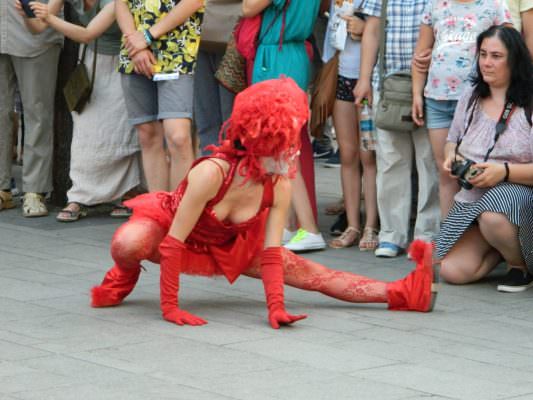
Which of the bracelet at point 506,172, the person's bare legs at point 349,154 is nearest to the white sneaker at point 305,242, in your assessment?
the person's bare legs at point 349,154

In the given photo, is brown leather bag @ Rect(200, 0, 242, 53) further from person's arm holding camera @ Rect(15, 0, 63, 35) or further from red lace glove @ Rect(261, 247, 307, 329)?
red lace glove @ Rect(261, 247, 307, 329)

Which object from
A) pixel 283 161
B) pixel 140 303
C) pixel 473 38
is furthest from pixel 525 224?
pixel 140 303

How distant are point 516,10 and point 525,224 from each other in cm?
130

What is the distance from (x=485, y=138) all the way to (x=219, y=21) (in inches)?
87.7

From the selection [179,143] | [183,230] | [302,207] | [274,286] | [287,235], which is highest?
[183,230]

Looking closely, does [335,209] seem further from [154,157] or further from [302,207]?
[154,157]

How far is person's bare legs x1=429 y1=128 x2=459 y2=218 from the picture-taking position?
713 centimetres

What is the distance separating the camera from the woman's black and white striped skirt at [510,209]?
655 cm

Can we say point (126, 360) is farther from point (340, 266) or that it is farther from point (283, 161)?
point (340, 266)

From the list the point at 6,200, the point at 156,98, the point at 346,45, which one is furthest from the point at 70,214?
the point at 346,45

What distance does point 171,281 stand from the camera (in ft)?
18.7

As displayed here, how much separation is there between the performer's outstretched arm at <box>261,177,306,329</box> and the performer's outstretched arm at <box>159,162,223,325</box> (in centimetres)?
31

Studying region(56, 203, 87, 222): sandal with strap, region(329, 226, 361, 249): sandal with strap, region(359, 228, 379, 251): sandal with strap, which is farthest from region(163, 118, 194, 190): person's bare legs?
region(56, 203, 87, 222): sandal with strap

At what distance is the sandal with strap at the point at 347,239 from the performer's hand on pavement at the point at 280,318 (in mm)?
2268
